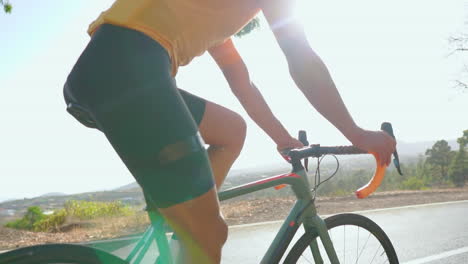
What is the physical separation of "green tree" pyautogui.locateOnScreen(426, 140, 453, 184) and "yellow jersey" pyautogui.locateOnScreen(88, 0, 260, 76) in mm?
23600

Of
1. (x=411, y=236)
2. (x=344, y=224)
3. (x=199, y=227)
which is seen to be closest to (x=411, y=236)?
(x=411, y=236)

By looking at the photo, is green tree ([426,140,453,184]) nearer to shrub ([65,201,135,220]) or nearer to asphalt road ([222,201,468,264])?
asphalt road ([222,201,468,264])

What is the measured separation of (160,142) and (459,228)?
6.58 meters

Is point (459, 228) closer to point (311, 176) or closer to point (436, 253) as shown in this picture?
point (436, 253)

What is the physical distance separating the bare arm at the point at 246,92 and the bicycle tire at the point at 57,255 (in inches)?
45.4

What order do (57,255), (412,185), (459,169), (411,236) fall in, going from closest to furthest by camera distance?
(57,255), (411,236), (412,185), (459,169)

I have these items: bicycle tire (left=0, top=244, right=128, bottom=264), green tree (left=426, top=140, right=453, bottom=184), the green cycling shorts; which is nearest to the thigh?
the green cycling shorts

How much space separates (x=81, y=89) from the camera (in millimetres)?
1517

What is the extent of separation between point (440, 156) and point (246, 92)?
2405 centimetres

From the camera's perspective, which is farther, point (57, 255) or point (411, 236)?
point (411, 236)

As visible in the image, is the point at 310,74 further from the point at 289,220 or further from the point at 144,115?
the point at 289,220

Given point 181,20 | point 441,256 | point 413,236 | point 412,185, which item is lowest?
point 412,185

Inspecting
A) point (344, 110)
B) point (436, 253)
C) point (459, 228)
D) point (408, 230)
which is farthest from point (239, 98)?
point (459, 228)

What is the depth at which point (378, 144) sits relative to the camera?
71.5 inches
